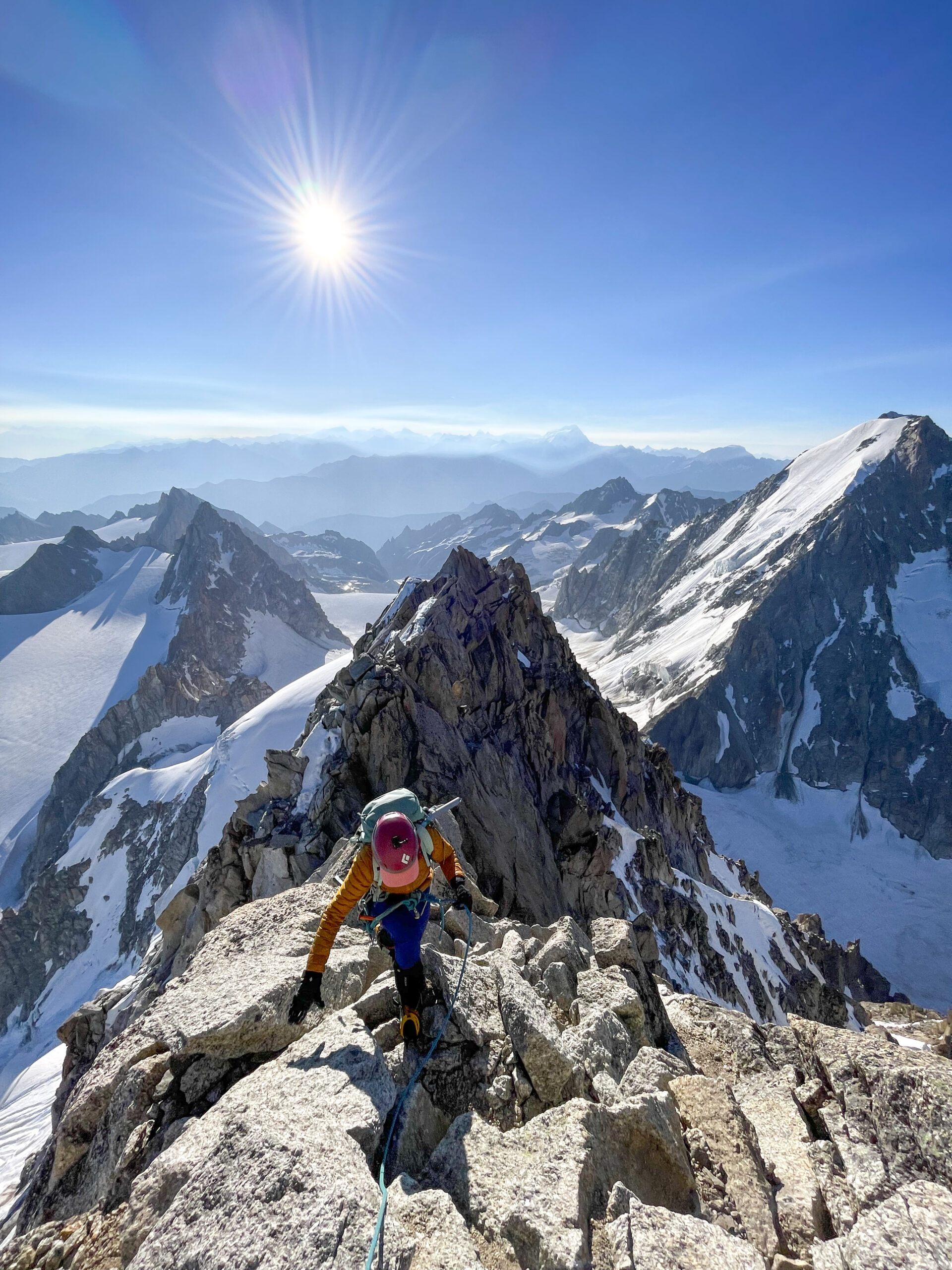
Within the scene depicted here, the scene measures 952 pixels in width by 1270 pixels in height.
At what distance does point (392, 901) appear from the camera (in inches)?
291

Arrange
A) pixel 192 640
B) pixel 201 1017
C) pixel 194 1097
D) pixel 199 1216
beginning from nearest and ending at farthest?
1. pixel 199 1216
2. pixel 194 1097
3. pixel 201 1017
4. pixel 192 640

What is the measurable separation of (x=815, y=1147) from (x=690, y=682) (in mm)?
98419

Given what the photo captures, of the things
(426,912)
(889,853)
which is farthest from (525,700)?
(889,853)

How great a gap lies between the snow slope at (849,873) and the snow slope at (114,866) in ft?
191

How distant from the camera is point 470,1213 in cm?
501

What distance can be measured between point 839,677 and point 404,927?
105491mm

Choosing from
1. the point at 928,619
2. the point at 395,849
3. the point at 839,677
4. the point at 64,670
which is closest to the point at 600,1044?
the point at 395,849

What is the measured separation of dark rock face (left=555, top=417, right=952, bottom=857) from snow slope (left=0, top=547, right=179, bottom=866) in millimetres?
100180

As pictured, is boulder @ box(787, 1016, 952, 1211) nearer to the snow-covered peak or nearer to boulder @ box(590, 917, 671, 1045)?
boulder @ box(590, 917, 671, 1045)

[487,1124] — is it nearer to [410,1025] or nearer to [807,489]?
[410,1025]

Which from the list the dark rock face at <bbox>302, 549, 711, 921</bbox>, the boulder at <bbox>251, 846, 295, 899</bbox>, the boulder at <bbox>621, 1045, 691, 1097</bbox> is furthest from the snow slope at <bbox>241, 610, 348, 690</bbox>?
the boulder at <bbox>621, 1045, 691, 1097</bbox>

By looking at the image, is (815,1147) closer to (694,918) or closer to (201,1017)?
(201,1017)

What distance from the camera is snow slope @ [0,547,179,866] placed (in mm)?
95562

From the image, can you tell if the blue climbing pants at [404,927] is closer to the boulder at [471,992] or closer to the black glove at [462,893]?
the boulder at [471,992]
